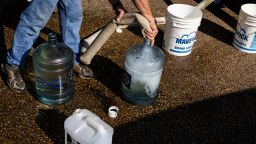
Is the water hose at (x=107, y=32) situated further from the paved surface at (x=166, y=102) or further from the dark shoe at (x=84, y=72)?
the paved surface at (x=166, y=102)

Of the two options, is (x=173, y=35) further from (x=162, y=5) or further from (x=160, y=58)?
(x=162, y=5)

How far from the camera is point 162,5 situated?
634cm

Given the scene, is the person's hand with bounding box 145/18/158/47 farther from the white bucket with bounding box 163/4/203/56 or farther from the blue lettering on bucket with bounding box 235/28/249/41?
the blue lettering on bucket with bounding box 235/28/249/41

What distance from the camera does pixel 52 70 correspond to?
13.0ft

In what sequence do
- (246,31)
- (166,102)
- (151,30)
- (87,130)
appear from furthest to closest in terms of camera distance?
(246,31) → (166,102) → (151,30) → (87,130)

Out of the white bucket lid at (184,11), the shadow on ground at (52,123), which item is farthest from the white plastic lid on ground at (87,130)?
the white bucket lid at (184,11)

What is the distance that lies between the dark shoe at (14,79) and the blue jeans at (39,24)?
0.22ft

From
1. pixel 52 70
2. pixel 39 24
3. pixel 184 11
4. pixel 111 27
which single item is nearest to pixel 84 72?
pixel 52 70

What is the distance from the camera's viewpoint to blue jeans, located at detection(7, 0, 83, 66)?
3.77 metres

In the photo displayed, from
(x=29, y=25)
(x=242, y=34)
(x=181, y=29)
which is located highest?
(x=29, y=25)

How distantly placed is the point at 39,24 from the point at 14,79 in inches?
29.0

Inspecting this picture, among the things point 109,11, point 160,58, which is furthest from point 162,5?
point 160,58

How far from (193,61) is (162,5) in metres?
1.61

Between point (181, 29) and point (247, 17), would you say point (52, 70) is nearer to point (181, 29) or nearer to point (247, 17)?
point (181, 29)
